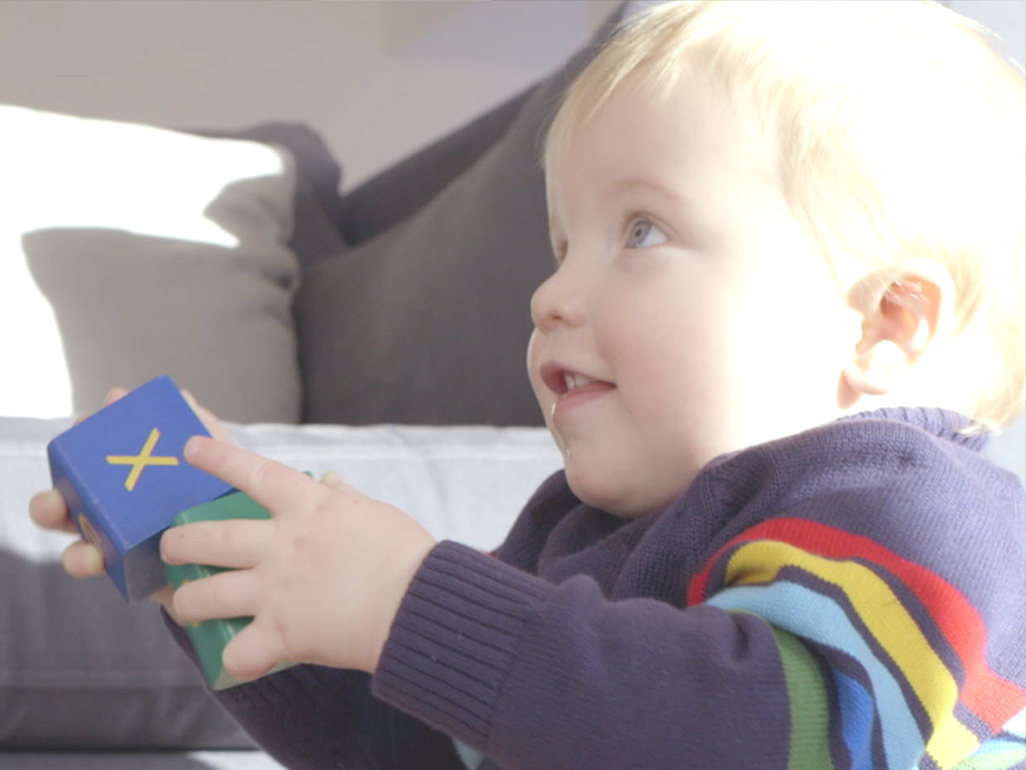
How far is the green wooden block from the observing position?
572 millimetres

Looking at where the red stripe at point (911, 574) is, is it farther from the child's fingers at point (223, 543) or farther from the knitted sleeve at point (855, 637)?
the child's fingers at point (223, 543)

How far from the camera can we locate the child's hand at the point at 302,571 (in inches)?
21.5

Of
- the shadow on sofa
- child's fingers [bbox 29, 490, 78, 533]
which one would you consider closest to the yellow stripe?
child's fingers [bbox 29, 490, 78, 533]

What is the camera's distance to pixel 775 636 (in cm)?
Answer: 52

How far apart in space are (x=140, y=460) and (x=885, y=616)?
355 mm

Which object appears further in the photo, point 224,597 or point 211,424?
point 211,424

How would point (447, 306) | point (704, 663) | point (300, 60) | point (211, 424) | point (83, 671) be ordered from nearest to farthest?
point (704, 663), point (211, 424), point (83, 671), point (447, 306), point (300, 60)

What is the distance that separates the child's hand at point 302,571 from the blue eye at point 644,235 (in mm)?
213

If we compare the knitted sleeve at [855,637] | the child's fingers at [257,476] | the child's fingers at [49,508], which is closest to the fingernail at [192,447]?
the child's fingers at [257,476]

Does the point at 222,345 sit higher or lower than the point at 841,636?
lower

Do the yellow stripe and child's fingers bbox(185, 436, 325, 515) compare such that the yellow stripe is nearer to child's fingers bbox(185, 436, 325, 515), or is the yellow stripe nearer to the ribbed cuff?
the ribbed cuff

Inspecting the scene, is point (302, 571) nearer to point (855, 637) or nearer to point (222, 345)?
point (855, 637)

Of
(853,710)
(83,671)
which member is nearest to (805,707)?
(853,710)

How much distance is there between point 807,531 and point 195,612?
27 cm
